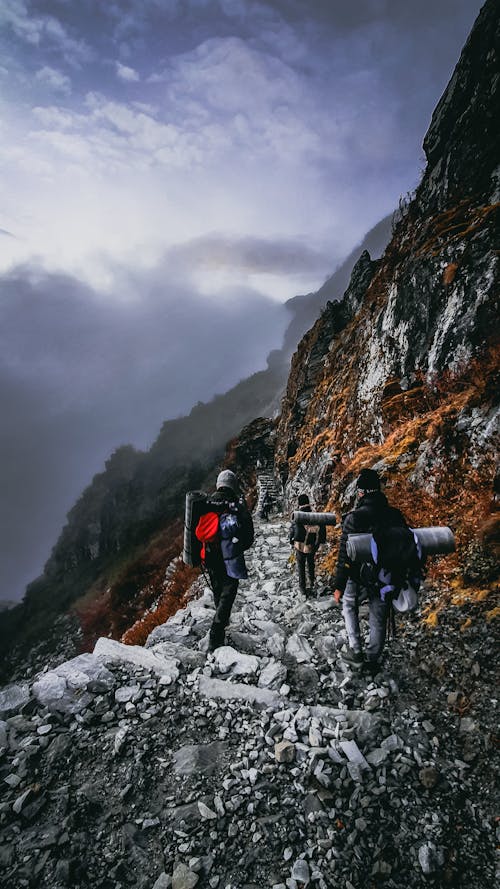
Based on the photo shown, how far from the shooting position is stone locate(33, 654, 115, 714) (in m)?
4.30

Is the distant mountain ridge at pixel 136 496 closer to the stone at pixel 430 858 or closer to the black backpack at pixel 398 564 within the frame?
the black backpack at pixel 398 564

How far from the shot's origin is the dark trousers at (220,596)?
5773 millimetres

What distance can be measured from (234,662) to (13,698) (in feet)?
9.53

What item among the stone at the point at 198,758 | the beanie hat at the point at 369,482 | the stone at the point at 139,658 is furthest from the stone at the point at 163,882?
the beanie hat at the point at 369,482

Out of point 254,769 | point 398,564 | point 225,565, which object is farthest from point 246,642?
point 398,564

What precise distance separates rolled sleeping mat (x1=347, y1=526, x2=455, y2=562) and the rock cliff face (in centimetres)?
234

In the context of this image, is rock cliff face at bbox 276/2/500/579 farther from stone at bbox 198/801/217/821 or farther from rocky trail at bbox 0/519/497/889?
stone at bbox 198/801/217/821

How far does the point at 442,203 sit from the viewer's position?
1509cm

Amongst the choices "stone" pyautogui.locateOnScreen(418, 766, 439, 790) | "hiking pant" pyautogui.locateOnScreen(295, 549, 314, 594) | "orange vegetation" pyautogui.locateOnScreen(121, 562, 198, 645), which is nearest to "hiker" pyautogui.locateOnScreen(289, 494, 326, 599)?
"hiking pant" pyautogui.locateOnScreen(295, 549, 314, 594)

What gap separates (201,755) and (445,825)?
238 cm

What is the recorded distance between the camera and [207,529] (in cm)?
595

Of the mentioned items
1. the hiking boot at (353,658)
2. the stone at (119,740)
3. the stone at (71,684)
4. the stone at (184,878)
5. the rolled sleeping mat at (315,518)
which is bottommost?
the hiking boot at (353,658)

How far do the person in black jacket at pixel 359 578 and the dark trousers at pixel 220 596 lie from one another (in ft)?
5.80

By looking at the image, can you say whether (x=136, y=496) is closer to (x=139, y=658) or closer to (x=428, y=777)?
(x=139, y=658)
